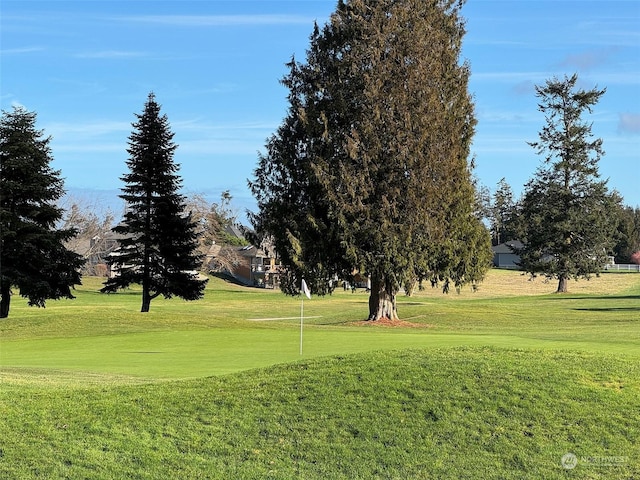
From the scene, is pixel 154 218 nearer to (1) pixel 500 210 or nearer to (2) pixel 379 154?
(2) pixel 379 154

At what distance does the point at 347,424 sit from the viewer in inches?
362

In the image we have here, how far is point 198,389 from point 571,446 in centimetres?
499

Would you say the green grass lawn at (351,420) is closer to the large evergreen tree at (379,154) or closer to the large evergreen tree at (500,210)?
the large evergreen tree at (379,154)

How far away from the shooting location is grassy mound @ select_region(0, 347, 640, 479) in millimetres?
8211

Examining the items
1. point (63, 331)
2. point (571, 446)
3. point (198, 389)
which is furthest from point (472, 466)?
point (63, 331)

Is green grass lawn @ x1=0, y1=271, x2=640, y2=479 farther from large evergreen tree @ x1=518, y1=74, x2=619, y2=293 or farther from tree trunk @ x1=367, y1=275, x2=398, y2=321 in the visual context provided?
large evergreen tree @ x1=518, y1=74, x2=619, y2=293

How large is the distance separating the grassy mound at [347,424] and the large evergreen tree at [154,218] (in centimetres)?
3248

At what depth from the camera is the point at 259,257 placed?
103500 millimetres

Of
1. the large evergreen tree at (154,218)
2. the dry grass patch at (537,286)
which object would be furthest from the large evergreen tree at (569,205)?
the large evergreen tree at (154,218)

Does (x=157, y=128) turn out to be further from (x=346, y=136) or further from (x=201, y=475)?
(x=201, y=475)

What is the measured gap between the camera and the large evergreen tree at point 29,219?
38.1m

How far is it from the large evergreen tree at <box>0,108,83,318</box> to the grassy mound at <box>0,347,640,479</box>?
28.6m

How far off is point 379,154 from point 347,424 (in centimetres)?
2542

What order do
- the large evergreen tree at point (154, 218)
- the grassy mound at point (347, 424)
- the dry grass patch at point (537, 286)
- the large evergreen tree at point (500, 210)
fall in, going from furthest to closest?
the large evergreen tree at point (500, 210), the dry grass patch at point (537, 286), the large evergreen tree at point (154, 218), the grassy mound at point (347, 424)
